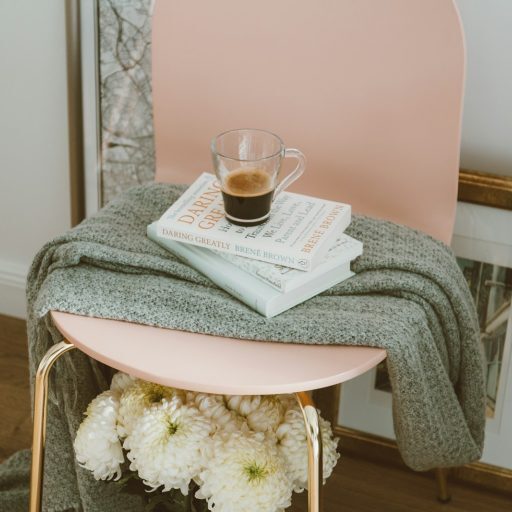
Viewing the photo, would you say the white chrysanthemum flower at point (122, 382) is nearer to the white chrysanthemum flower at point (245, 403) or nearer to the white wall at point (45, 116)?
the white chrysanthemum flower at point (245, 403)

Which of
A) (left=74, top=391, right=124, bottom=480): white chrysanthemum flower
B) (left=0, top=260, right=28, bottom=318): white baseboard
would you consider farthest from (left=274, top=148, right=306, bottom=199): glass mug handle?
(left=0, top=260, right=28, bottom=318): white baseboard

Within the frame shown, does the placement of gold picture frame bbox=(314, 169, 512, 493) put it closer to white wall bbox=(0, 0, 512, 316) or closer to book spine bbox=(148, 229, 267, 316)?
white wall bbox=(0, 0, 512, 316)

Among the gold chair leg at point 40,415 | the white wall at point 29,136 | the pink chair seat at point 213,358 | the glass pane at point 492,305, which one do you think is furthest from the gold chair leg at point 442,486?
the white wall at point 29,136

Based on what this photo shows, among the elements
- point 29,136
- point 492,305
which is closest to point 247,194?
point 492,305

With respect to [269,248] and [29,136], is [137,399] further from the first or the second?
[29,136]

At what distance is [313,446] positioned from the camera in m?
0.97

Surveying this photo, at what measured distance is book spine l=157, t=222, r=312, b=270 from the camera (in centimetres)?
105

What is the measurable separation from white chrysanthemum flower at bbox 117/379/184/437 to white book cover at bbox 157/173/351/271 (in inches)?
7.4

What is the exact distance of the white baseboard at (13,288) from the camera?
1.90 metres

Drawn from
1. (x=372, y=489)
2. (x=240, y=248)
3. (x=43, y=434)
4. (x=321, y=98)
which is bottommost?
(x=372, y=489)

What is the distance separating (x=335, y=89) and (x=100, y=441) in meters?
0.58

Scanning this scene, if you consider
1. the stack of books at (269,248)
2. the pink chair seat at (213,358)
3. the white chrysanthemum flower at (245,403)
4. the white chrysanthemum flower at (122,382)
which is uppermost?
the stack of books at (269,248)

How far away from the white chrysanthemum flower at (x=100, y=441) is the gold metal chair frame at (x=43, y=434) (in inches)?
2.2

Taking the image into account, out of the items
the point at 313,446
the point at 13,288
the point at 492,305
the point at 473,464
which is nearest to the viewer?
the point at 313,446
